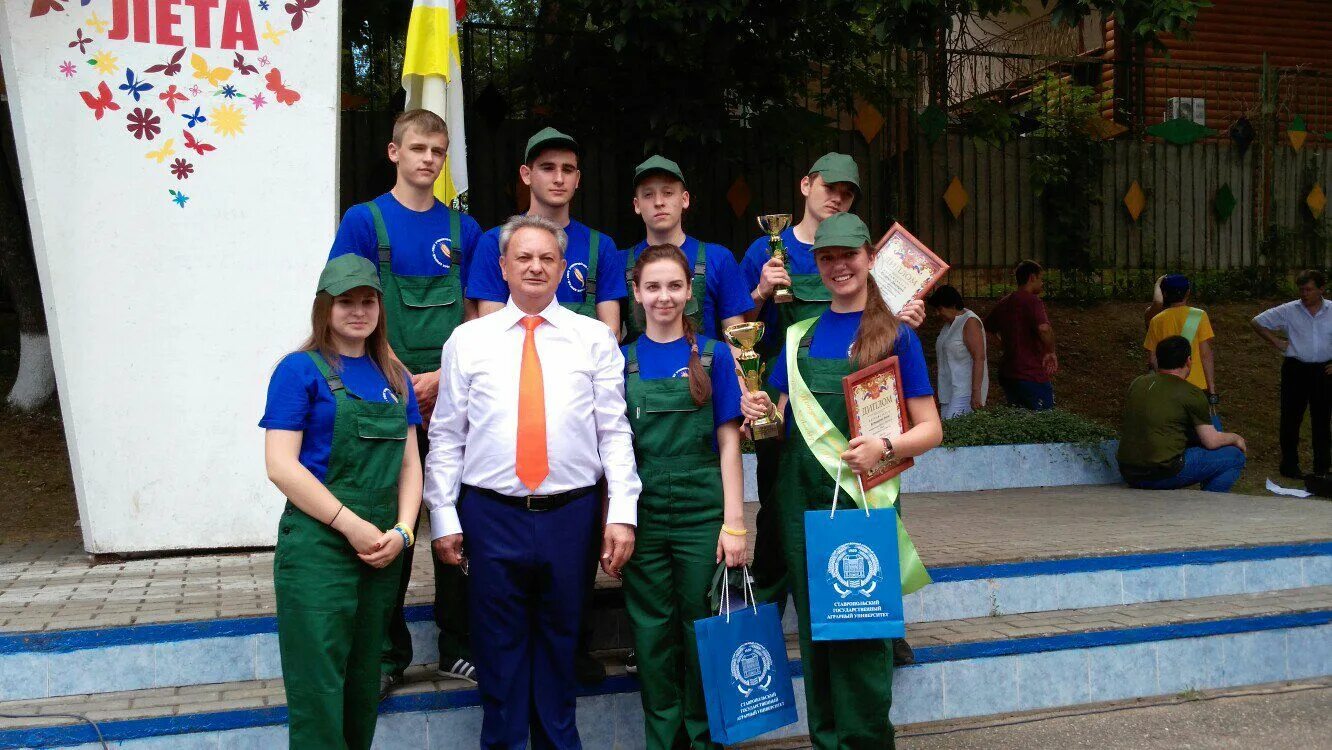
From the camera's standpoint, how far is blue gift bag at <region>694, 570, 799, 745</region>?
3570mm

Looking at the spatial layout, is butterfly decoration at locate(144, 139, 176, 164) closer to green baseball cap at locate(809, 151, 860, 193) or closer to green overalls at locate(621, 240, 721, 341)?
green overalls at locate(621, 240, 721, 341)

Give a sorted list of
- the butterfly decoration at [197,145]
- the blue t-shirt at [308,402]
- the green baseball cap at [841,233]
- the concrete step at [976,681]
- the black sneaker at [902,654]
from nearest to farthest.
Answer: the blue t-shirt at [308,402] → the green baseball cap at [841,233] → the concrete step at [976,681] → the black sneaker at [902,654] → the butterfly decoration at [197,145]

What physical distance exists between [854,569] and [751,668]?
480 mm

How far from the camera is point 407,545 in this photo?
3.50 m

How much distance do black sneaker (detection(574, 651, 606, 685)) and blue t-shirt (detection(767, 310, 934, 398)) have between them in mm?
1323

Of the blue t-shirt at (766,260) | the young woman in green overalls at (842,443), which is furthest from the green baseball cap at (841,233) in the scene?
the blue t-shirt at (766,260)

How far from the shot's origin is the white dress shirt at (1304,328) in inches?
379

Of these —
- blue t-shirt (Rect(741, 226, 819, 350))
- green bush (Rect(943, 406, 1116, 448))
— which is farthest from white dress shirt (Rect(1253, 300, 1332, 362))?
blue t-shirt (Rect(741, 226, 819, 350))

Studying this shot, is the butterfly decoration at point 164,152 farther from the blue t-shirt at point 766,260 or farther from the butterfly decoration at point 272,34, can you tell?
the blue t-shirt at point 766,260

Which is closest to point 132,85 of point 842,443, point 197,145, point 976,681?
point 197,145

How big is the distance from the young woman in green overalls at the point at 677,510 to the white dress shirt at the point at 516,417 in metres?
0.10

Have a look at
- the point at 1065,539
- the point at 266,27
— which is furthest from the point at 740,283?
the point at 266,27

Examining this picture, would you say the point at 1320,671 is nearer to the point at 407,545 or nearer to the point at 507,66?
the point at 407,545

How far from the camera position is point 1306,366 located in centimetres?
974
